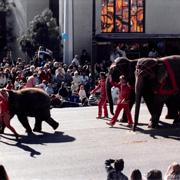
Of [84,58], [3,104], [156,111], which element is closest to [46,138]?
[3,104]

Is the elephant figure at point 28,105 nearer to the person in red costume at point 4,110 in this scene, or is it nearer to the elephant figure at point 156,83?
the person in red costume at point 4,110

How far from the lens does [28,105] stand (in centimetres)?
1518

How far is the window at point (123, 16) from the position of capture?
123ft

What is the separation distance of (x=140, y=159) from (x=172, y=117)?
510 centimetres

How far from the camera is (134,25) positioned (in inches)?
1513

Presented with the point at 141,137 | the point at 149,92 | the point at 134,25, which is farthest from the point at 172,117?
the point at 134,25

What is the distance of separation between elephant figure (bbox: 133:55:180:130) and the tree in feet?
67.4

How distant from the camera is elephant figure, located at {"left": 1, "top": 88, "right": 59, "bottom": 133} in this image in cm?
1505

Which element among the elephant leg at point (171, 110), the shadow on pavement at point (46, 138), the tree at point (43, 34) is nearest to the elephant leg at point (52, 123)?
the shadow on pavement at point (46, 138)

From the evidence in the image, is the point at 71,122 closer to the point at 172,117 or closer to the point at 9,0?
the point at 172,117

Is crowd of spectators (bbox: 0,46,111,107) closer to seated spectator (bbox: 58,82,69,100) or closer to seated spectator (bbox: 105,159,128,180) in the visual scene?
seated spectator (bbox: 58,82,69,100)

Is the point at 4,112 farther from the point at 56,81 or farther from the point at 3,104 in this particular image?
the point at 56,81

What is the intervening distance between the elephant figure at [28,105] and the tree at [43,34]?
68.5 feet

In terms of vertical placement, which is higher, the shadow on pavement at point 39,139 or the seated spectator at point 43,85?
the seated spectator at point 43,85
